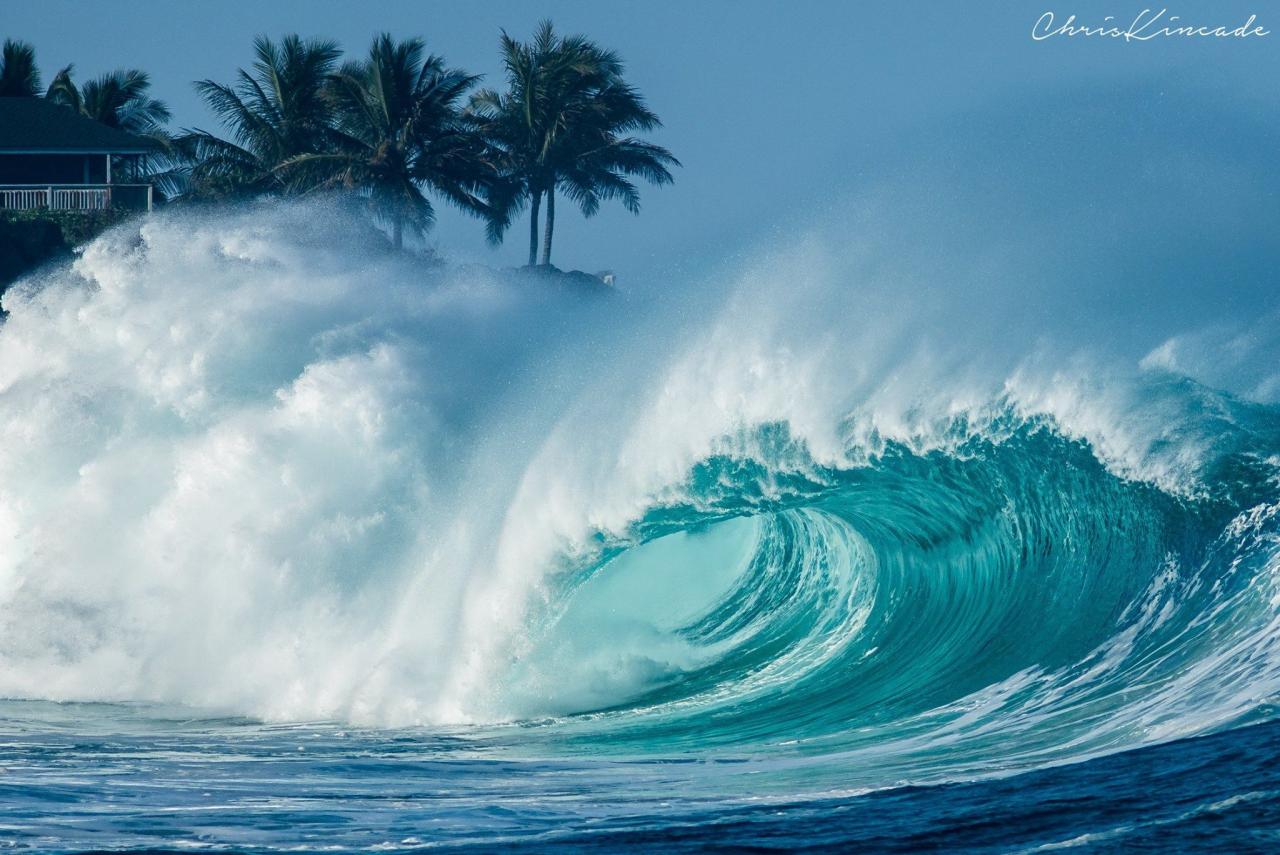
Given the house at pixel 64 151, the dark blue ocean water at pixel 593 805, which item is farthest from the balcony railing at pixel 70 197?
the dark blue ocean water at pixel 593 805

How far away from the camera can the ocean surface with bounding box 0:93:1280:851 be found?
1011cm

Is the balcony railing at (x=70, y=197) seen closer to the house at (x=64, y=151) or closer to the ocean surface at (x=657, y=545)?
the house at (x=64, y=151)

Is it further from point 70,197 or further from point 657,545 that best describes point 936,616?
point 70,197

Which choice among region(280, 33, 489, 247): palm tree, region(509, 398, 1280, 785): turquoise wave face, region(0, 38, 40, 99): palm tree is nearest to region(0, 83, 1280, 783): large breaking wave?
region(509, 398, 1280, 785): turquoise wave face

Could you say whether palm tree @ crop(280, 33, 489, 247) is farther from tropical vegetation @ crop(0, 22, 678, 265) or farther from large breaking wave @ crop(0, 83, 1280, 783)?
large breaking wave @ crop(0, 83, 1280, 783)

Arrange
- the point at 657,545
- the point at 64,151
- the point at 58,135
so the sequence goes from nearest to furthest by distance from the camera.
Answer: the point at 657,545 → the point at 64,151 → the point at 58,135

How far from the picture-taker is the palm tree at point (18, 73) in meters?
56.9

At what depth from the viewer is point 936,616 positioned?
1422cm

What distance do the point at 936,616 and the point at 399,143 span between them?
3193cm

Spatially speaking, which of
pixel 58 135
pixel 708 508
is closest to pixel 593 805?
pixel 708 508

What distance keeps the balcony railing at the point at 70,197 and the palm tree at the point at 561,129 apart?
9.39 metres

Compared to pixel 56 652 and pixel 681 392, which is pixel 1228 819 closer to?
pixel 681 392

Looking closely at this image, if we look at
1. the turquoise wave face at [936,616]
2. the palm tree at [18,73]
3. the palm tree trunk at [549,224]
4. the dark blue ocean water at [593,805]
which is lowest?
the dark blue ocean water at [593,805]

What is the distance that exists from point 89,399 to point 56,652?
3.48 metres
